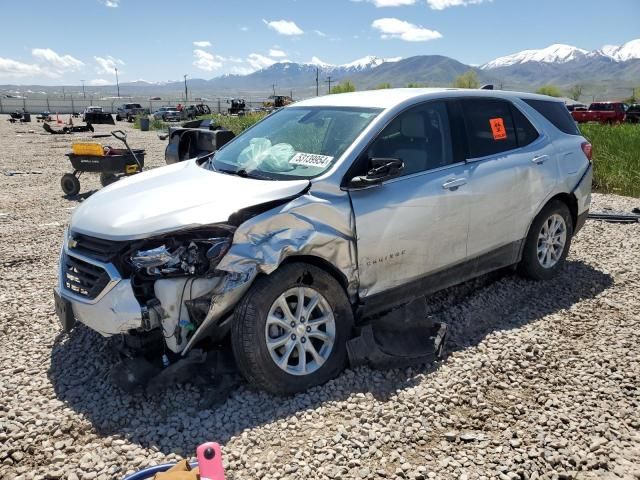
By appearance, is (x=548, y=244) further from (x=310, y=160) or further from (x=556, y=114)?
(x=310, y=160)

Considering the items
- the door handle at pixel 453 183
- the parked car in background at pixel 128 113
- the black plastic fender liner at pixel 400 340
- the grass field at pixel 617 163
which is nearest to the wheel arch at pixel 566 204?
the door handle at pixel 453 183

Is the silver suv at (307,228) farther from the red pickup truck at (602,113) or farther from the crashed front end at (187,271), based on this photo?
the red pickup truck at (602,113)

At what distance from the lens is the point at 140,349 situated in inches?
142

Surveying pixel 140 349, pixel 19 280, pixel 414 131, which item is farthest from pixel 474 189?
pixel 19 280

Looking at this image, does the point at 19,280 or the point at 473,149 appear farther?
the point at 19,280

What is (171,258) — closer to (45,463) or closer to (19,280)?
(45,463)

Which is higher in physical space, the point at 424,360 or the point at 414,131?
the point at 414,131

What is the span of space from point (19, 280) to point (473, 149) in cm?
478

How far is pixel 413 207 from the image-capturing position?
392cm

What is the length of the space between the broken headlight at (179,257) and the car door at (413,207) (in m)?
0.98

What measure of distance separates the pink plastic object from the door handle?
263cm

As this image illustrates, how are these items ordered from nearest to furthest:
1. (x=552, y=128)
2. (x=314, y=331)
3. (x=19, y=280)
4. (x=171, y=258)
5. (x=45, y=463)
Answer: (x=45, y=463)
(x=171, y=258)
(x=314, y=331)
(x=552, y=128)
(x=19, y=280)

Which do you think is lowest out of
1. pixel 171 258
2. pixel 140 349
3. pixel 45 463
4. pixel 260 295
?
pixel 45 463

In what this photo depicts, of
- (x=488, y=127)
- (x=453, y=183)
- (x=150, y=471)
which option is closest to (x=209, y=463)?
(x=150, y=471)
